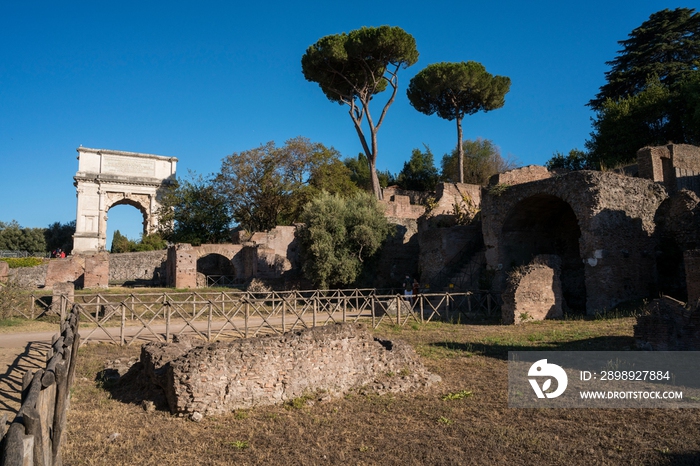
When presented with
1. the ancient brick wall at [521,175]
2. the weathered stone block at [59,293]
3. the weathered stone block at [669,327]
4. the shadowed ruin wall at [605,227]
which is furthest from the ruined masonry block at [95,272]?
the weathered stone block at [669,327]

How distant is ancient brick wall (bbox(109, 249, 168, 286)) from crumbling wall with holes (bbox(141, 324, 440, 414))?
23.7m

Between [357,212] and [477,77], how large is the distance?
14.6 m

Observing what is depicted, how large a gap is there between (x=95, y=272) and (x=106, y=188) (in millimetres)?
21223

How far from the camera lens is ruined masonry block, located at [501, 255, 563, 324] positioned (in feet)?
44.6

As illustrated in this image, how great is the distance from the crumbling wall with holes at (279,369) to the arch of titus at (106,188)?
37.2 meters

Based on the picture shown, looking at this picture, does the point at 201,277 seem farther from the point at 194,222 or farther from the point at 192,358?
the point at 192,358

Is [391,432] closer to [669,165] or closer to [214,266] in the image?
[669,165]

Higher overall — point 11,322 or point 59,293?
point 59,293

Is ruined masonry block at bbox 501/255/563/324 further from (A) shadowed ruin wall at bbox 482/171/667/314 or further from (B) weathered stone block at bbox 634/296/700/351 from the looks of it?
(B) weathered stone block at bbox 634/296/700/351

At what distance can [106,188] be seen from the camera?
139ft

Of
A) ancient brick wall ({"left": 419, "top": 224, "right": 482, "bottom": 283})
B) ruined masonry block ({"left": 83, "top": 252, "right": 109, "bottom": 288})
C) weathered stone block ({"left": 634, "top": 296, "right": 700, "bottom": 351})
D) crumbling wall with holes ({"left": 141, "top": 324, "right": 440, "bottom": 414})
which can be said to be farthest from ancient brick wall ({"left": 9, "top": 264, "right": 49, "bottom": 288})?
weathered stone block ({"left": 634, "top": 296, "right": 700, "bottom": 351})

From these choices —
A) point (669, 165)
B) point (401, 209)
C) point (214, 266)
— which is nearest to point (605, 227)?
point (669, 165)

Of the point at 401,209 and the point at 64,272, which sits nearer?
the point at 64,272

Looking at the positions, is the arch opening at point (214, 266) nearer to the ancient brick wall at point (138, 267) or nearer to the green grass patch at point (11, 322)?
the ancient brick wall at point (138, 267)
